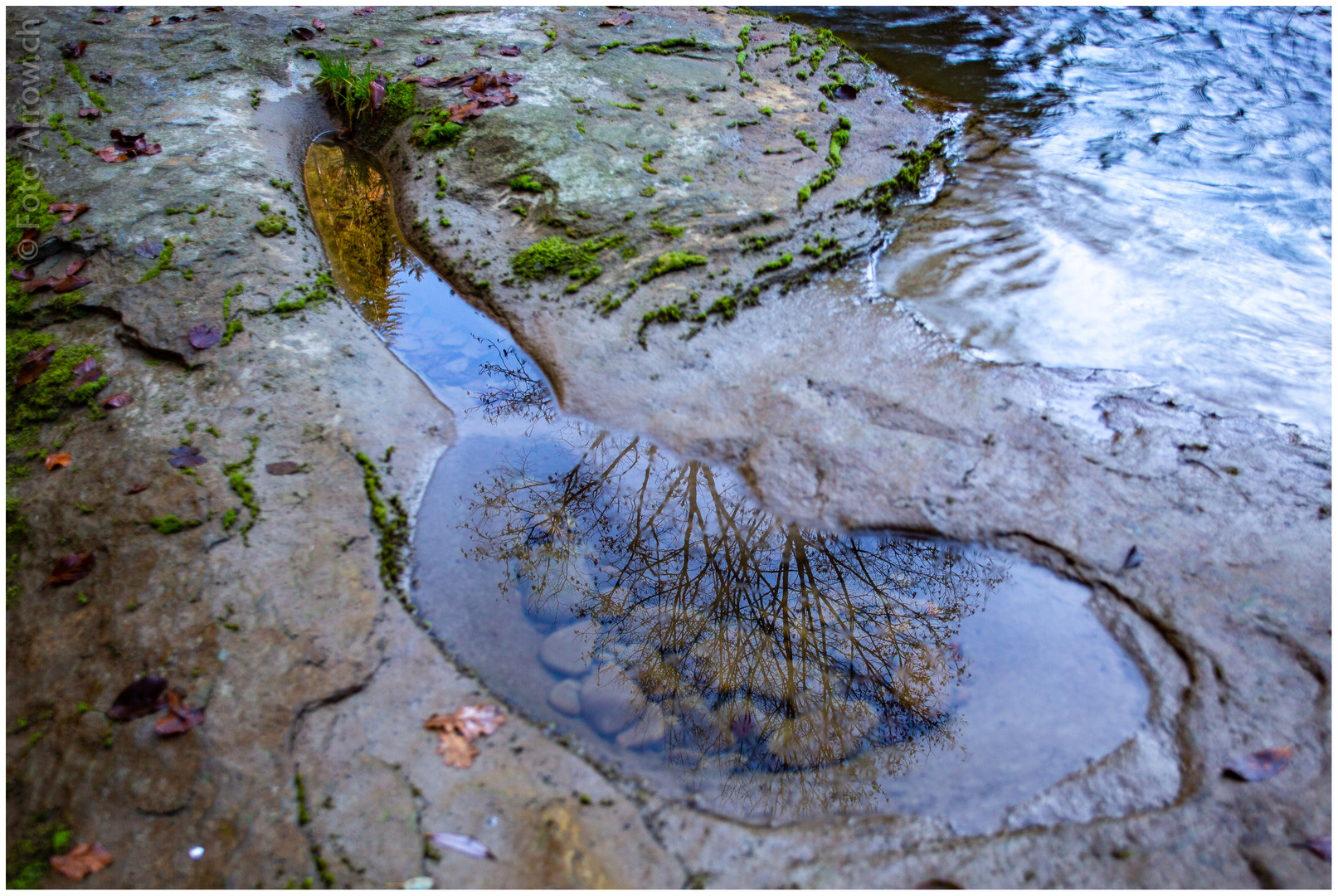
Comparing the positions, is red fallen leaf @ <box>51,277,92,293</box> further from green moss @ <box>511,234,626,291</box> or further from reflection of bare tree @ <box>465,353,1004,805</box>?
reflection of bare tree @ <box>465,353,1004,805</box>

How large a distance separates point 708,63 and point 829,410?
358cm

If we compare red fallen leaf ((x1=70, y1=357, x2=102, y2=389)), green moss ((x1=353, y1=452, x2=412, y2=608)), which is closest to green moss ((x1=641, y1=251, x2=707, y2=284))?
green moss ((x1=353, y1=452, x2=412, y2=608))

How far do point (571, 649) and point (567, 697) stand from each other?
18cm

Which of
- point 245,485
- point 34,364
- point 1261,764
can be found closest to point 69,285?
point 34,364

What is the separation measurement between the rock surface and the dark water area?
41 centimetres

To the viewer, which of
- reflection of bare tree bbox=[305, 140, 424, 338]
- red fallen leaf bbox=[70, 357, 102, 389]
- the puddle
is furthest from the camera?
reflection of bare tree bbox=[305, 140, 424, 338]

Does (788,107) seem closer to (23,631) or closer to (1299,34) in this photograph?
(23,631)

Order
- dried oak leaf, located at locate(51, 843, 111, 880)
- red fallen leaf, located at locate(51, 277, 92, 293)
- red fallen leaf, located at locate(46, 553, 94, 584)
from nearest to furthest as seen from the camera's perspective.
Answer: dried oak leaf, located at locate(51, 843, 111, 880) → red fallen leaf, located at locate(46, 553, 94, 584) → red fallen leaf, located at locate(51, 277, 92, 293)

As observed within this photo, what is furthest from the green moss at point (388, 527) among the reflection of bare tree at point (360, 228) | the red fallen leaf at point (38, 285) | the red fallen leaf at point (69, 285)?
the red fallen leaf at point (38, 285)

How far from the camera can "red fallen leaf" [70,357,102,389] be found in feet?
9.23

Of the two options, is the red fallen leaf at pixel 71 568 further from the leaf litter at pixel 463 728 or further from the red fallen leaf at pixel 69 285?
the red fallen leaf at pixel 69 285

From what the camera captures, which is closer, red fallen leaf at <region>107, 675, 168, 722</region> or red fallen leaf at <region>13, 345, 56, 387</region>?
red fallen leaf at <region>107, 675, 168, 722</region>

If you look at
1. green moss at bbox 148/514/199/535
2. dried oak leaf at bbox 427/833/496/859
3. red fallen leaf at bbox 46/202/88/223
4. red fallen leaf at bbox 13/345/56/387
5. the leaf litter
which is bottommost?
dried oak leaf at bbox 427/833/496/859

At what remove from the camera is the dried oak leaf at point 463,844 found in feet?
5.66
